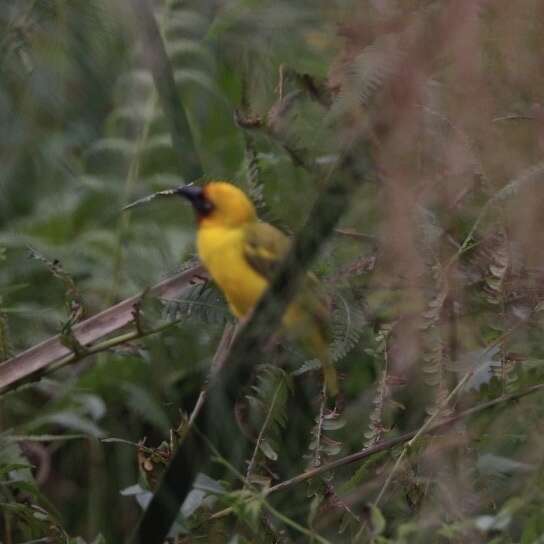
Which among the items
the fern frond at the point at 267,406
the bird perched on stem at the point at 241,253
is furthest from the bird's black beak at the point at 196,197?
the fern frond at the point at 267,406

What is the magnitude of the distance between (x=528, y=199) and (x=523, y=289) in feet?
0.53

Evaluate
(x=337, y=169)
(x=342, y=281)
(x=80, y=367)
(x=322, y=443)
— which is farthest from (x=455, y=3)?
(x=80, y=367)

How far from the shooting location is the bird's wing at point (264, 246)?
0.81 meters

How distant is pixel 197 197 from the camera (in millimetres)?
905

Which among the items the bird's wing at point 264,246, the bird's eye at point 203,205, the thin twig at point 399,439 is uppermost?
the bird's eye at point 203,205

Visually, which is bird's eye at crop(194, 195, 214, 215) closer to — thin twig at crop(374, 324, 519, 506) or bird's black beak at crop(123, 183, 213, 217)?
bird's black beak at crop(123, 183, 213, 217)

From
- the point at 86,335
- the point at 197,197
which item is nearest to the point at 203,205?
the point at 197,197

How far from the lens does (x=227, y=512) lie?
98 centimetres

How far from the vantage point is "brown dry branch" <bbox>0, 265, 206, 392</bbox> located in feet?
3.03

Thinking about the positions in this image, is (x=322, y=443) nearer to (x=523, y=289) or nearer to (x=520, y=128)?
(x=523, y=289)

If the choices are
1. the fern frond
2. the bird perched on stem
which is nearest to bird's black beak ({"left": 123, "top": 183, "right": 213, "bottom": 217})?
the bird perched on stem

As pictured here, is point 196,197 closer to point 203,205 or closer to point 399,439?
point 203,205

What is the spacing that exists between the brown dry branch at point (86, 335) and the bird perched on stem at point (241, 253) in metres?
0.03

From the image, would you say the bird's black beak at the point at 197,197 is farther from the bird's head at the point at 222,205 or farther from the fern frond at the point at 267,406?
the fern frond at the point at 267,406
